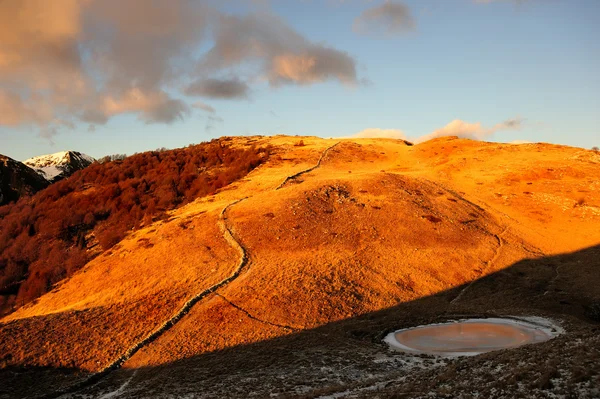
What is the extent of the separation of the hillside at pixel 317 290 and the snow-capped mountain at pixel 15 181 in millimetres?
29431

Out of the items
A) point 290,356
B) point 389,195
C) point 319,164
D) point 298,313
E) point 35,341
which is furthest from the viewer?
point 319,164

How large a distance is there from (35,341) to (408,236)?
65.3 feet

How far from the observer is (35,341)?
17.7 metres

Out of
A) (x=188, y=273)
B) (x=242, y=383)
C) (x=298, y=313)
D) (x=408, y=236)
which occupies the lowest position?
(x=242, y=383)

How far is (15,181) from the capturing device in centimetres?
5416

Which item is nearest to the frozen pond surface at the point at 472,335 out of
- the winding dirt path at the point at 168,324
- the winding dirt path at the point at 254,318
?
the winding dirt path at the point at 254,318

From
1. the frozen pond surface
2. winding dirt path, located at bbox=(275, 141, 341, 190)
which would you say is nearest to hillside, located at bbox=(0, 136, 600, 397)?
winding dirt path, located at bbox=(275, 141, 341, 190)

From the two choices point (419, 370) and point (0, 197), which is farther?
point (0, 197)

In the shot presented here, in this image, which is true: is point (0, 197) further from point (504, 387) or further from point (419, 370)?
point (504, 387)

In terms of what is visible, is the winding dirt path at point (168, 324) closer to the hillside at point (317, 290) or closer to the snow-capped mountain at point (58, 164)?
the hillside at point (317, 290)

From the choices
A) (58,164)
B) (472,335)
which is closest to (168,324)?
(472,335)

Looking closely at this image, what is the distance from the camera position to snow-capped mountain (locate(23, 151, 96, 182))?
216 feet

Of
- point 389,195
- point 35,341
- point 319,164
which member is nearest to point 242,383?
point 35,341

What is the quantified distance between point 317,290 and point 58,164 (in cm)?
6283
